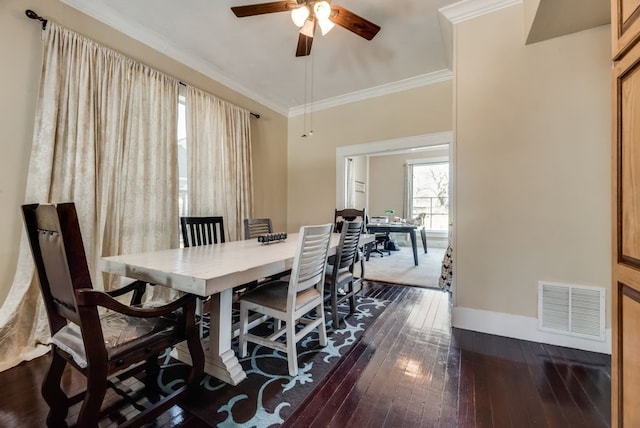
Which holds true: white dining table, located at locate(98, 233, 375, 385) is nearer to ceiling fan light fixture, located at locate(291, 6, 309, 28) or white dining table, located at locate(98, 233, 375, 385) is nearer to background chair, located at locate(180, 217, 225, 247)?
background chair, located at locate(180, 217, 225, 247)

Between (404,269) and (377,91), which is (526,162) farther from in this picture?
(404,269)

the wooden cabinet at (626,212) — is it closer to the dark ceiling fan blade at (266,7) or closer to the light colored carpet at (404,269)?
the dark ceiling fan blade at (266,7)

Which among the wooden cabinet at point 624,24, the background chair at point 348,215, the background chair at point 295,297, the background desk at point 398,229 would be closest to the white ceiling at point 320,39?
the wooden cabinet at point 624,24

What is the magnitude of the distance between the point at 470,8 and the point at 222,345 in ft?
10.3

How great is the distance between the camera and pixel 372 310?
2.60 metres

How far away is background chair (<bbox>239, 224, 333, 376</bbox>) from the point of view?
1586 millimetres

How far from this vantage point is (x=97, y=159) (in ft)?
7.28

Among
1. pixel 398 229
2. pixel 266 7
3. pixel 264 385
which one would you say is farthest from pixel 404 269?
pixel 266 7

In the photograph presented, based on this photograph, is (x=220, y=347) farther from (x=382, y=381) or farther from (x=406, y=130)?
(x=406, y=130)

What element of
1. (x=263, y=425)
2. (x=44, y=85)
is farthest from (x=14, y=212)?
(x=263, y=425)

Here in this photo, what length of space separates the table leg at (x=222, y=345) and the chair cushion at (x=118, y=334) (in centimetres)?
25

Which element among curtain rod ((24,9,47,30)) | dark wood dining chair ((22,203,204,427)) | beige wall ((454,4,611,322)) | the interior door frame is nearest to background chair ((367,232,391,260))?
the interior door frame

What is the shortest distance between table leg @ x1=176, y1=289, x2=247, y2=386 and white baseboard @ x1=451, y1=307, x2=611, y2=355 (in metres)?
1.79

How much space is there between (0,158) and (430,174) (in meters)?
7.66
